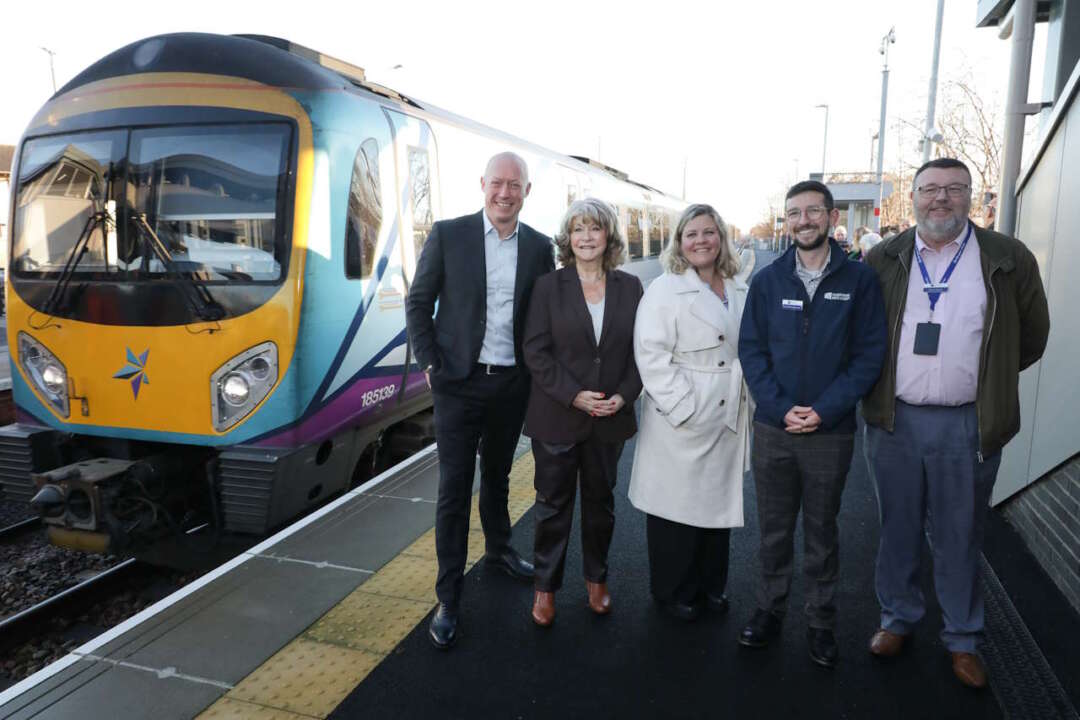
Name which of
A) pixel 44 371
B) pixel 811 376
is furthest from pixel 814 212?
pixel 44 371

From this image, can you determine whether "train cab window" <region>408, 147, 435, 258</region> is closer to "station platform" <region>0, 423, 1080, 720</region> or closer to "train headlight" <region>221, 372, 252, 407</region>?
"train headlight" <region>221, 372, 252, 407</region>

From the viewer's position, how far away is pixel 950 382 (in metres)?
2.81

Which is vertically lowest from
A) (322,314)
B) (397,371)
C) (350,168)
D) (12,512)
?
(12,512)

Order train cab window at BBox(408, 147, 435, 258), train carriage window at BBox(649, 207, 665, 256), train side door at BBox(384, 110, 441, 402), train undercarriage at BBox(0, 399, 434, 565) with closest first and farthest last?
train undercarriage at BBox(0, 399, 434, 565) < train side door at BBox(384, 110, 441, 402) < train cab window at BBox(408, 147, 435, 258) < train carriage window at BBox(649, 207, 665, 256)

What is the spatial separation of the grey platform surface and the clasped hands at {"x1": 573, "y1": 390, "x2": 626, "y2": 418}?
56.8 inches

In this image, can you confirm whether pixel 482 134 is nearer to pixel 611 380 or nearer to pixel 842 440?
pixel 611 380

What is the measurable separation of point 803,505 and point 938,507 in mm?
500

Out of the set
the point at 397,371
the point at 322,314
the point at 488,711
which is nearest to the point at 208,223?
the point at 322,314

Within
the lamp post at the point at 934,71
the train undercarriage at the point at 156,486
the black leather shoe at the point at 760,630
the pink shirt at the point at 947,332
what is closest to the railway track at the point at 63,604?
the train undercarriage at the point at 156,486

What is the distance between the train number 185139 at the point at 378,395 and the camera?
4781mm

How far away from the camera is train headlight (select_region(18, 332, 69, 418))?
14.2 ft

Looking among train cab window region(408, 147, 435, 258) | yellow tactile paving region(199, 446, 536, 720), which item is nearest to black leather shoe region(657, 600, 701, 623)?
yellow tactile paving region(199, 446, 536, 720)

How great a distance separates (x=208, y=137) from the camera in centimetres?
413

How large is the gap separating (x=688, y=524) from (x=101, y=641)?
2.41m
